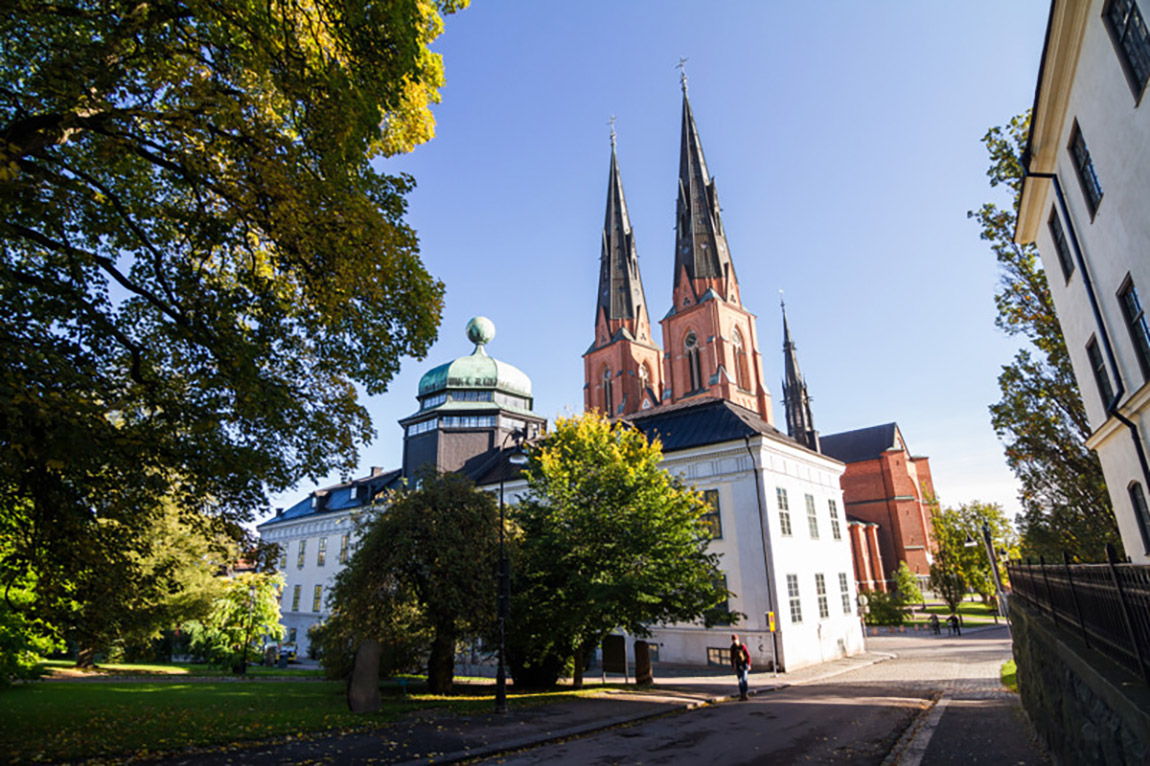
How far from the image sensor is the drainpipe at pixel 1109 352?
37.2 ft

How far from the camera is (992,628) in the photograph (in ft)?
147

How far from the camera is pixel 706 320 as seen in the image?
5678 centimetres

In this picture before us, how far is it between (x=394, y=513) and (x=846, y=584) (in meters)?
24.1

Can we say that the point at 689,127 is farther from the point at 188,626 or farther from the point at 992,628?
the point at 188,626

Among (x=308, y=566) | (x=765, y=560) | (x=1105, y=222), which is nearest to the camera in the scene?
(x=1105, y=222)

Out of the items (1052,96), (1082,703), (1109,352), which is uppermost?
(1052,96)

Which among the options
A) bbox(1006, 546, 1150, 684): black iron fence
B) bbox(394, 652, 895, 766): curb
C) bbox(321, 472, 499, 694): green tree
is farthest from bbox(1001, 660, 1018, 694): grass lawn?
bbox(321, 472, 499, 694): green tree

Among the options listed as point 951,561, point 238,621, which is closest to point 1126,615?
point 238,621

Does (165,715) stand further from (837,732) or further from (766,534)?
(766,534)

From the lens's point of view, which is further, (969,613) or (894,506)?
(894,506)

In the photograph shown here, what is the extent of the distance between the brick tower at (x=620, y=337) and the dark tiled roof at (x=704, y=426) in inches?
1170

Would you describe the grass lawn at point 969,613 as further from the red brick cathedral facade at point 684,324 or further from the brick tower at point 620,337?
the brick tower at point 620,337

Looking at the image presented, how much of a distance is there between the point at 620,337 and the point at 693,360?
10804 millimetres

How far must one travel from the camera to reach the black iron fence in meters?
4.79
